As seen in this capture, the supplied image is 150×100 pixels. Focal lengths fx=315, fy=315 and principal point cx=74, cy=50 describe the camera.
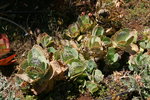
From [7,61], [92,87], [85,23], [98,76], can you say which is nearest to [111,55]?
[98,76]

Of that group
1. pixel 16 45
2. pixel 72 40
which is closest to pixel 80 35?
pixel 72 40

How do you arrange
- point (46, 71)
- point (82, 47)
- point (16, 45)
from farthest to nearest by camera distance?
point (16, 45)
point (82, 47)
point (46, 71)

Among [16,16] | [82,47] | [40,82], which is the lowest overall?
[40,82]

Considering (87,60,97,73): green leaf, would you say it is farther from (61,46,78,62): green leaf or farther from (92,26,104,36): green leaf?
(92,26,104,36): green leaf

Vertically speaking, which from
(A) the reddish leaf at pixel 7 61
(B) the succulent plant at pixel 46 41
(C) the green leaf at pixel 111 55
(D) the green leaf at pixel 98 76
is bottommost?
(D) the green leaf at pixel 98 76

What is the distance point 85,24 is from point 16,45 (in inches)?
29.4

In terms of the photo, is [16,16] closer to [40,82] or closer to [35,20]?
[35,20]

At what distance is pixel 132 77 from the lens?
2.45m

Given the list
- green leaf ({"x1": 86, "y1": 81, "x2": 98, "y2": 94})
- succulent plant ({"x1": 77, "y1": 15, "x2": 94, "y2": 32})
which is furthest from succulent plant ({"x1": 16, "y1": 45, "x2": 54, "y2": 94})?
succulent plant ({"x1": 77, "y1": 15, "x2": 94, "y2": 32})

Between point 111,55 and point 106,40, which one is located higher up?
point 106,40

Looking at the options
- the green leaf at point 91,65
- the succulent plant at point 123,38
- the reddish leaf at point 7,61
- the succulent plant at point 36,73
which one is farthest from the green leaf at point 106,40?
the reddish leaf at point 7,61

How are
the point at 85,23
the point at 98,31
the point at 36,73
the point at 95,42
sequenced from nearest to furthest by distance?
the point at 36,73 < the point at 95,42 < the point at 98,31 < the point at 85,23

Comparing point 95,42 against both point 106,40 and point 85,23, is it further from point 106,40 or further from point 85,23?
point 85,23

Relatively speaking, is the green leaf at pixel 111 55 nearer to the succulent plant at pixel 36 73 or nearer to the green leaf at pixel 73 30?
the green leaf at pixel 73 30
